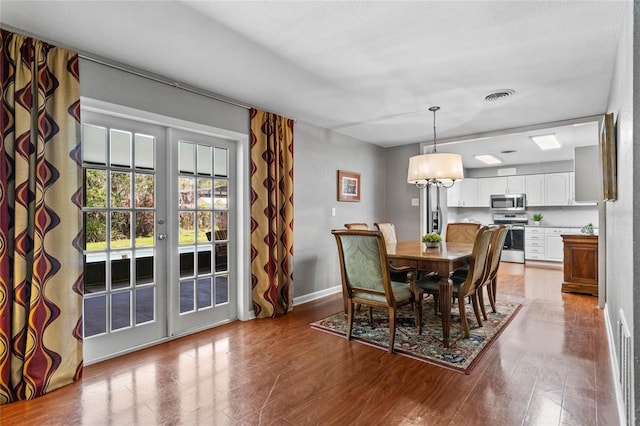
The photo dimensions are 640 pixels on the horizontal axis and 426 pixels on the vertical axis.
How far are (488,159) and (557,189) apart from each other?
63.3 inches

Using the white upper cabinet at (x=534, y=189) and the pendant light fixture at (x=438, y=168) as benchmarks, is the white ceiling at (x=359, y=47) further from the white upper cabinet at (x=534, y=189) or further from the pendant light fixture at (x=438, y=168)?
the white upper cabinet at (x=534, y=189)

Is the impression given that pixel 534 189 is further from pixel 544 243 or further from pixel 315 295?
pixel 315 295

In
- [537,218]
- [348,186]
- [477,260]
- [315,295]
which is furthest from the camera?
[537,218]

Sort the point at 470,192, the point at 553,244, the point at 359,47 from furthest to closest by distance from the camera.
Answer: the point at 470,192, the point at 553,244, the point at 359,47

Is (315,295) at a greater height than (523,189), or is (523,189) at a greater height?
(523,189)

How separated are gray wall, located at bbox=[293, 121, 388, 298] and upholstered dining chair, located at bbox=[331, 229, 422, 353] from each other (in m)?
1.31

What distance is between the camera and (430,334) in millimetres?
3000

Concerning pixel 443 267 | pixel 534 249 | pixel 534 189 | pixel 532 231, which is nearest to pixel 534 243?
pixel 534 249

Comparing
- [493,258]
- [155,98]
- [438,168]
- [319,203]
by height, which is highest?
[155,98]

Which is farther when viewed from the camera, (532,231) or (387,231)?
(532,231)

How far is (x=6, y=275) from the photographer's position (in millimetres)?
2000

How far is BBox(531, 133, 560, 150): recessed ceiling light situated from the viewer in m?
5.01

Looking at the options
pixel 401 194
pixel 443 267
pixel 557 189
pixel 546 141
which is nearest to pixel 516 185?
pixel 557 189

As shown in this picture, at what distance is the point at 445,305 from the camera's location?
270 cm
